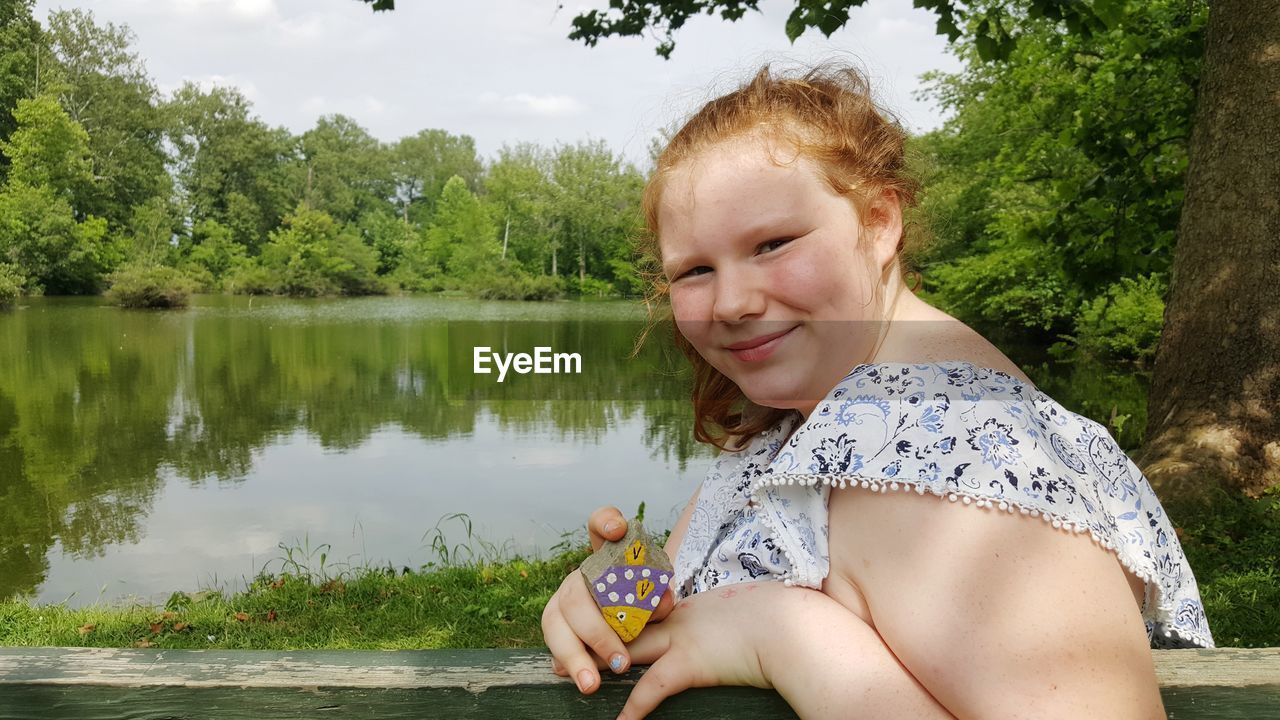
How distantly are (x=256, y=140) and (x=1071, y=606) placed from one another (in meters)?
52.6

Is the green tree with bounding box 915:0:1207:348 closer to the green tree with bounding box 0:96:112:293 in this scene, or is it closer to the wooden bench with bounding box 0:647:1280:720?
the wooden bench with bounding box 0:647:1280:720

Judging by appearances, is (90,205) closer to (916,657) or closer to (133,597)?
(133,597)

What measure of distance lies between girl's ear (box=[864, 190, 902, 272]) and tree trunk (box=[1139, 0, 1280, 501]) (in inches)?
172

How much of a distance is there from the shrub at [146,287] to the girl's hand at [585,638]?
37.0 meters

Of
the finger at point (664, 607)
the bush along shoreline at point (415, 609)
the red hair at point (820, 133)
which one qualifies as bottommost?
the bush along shoreline at point (415, 609)

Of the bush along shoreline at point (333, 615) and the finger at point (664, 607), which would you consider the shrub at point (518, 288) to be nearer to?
the bush along shoreline at point (333, 615)

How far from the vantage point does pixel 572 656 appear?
1056 mm

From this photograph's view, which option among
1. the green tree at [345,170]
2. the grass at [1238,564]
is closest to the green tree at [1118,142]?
the grass at [1238,564]

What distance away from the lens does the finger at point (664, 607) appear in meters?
1.10

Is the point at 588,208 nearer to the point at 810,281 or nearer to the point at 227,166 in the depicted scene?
the point at 227,166

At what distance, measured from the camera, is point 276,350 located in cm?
2106

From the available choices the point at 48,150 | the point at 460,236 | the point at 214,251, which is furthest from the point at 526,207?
the point at 48,150

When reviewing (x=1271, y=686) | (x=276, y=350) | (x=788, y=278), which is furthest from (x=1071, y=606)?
(x=276, y=350)

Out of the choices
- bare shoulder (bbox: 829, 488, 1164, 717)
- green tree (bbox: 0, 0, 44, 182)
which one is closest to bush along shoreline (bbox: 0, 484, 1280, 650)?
bare shoulder (bbox: 829, 488, 1164, 717)
